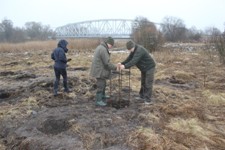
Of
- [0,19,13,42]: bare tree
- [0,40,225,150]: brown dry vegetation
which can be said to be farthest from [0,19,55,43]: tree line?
[0,40,225,150]: brown dry vegetation

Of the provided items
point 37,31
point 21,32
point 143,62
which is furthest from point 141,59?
point 37,31

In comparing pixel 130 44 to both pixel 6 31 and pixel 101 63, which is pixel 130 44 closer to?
pixel 101 63

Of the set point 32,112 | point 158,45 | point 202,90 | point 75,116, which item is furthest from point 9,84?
point 158,45

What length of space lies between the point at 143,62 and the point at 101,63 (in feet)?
3.68

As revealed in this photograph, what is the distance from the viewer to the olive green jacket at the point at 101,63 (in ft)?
26.3

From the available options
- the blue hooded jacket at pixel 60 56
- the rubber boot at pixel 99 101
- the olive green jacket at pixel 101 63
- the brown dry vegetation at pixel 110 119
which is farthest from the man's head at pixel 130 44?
the blue hooded jacket at pixel 60 56

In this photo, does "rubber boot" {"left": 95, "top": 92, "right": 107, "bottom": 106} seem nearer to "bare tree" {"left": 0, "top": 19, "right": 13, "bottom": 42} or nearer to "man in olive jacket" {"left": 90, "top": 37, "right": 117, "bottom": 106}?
"man in olive jacket" {"left": 90, "top": 37, "right": 117, "bottom": 106}

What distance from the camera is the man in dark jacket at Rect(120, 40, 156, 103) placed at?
835 cm

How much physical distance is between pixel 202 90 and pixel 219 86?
2.87 feet

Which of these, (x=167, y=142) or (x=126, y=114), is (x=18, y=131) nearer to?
(x=126, y=114)

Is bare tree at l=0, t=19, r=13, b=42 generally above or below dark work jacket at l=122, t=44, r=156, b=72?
below

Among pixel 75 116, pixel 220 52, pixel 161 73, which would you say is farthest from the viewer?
pixel 220 52

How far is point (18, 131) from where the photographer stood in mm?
7051

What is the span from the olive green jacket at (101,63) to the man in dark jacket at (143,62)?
38cm
